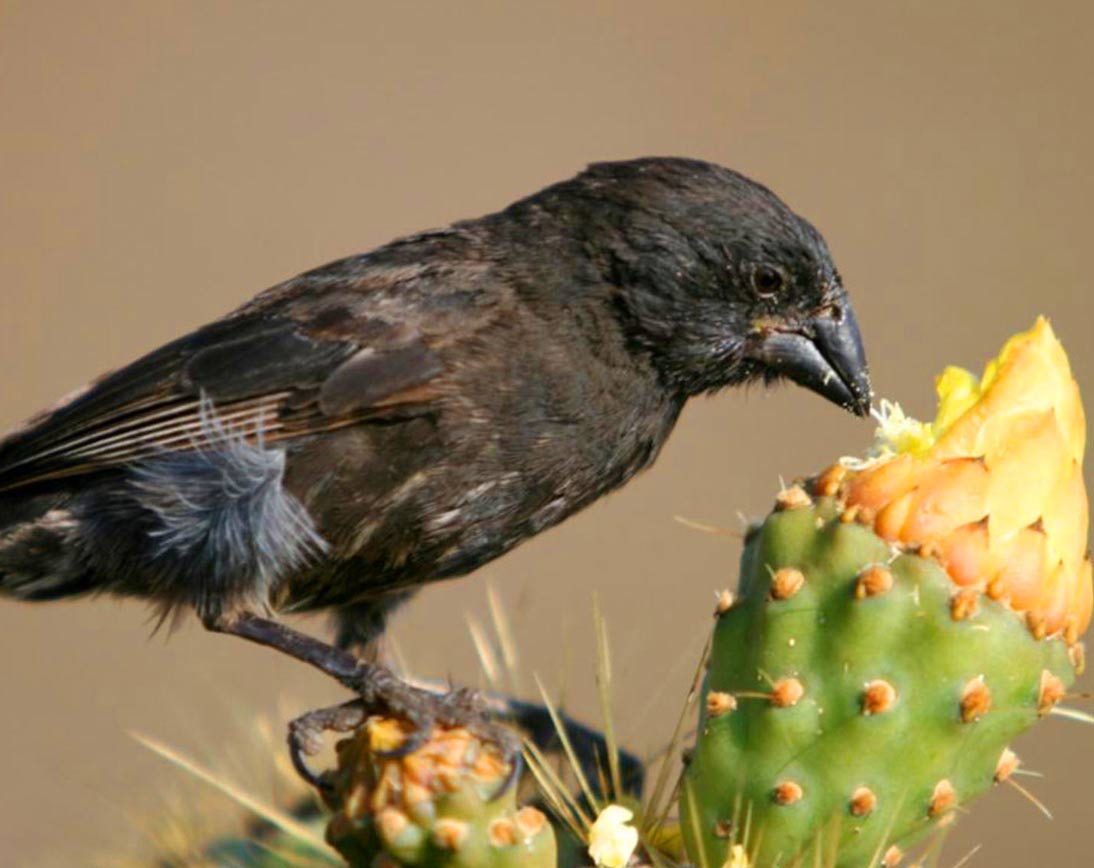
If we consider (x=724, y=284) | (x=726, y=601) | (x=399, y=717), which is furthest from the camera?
(x=724, y=284)

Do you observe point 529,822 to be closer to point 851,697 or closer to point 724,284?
point 851,697

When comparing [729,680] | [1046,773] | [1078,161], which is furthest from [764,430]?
[729,680]

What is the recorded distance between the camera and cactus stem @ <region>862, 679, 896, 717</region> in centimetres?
263

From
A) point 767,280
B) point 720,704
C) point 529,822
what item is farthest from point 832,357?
point 529,822

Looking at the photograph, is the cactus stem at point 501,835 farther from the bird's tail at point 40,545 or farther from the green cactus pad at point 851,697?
the bird's tail at point 40,545

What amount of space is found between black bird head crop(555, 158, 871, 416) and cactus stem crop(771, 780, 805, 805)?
1.72 metres

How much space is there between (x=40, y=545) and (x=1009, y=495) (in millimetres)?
2711

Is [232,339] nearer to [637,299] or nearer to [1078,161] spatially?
[637,299]

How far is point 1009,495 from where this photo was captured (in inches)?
106

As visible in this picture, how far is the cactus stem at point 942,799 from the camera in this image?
2689mm

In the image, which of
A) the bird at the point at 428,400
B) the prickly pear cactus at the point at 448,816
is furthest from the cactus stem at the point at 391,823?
the bird at the point at 428,400

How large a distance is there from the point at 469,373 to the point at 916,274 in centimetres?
527

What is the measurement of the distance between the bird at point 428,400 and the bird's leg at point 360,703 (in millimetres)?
19

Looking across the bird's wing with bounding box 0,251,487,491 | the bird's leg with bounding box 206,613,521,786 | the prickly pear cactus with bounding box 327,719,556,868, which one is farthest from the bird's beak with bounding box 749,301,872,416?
the prickly pear cactus with bounding box 327,719,556,868
